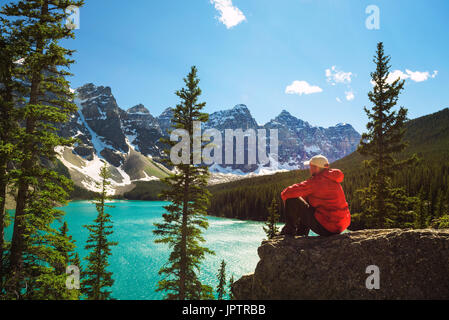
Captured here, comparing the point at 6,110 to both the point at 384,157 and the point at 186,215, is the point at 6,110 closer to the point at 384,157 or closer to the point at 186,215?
the point at 186,215

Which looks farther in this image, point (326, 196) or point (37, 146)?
point (37, 146)

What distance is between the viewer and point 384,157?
16.3 meters

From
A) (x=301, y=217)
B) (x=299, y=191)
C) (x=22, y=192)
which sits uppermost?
(x=299, y=191)

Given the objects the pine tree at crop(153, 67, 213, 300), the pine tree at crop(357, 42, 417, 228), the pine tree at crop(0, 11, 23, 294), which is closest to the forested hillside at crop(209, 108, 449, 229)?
the pine tree at crop(357, 42, 417, 228)

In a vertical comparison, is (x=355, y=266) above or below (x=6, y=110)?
below

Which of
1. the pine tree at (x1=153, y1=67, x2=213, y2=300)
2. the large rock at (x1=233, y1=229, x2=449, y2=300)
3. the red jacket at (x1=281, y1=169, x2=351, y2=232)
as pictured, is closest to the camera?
the large rock at (x1=233, y1=229, x2=449, y2=300)

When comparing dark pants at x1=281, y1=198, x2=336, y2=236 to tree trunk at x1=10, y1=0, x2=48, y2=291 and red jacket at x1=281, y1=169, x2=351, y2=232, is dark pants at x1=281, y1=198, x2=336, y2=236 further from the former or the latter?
tree trunk at x1=10, y1=0, x2=48, y2=291

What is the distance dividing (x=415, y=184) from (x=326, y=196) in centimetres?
7372

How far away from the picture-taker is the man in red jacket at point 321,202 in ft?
17.9

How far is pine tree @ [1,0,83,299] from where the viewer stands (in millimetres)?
8516

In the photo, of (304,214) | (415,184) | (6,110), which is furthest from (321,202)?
(415,184)

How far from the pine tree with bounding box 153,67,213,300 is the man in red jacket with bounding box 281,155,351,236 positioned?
32.8 feet

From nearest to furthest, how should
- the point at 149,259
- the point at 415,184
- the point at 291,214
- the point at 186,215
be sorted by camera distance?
the point at 291,214 → the point at 186,215 → the point at 149,259 → the point at 415,184
